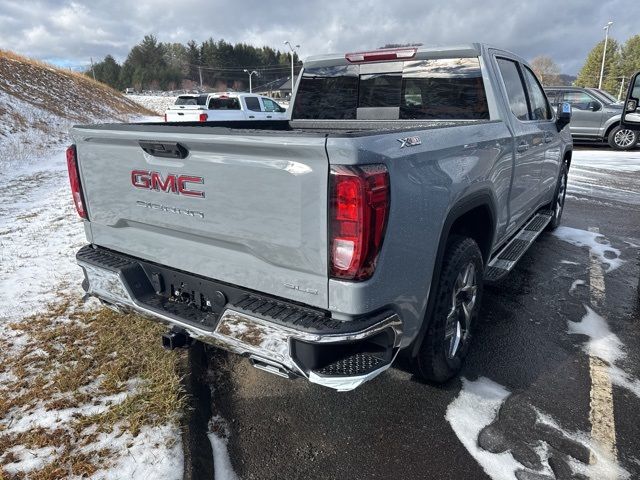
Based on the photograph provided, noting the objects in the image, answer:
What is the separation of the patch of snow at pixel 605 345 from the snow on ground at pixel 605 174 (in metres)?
5.48

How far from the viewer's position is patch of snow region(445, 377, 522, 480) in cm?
231

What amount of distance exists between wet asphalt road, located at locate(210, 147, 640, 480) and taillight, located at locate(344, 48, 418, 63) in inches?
87.7

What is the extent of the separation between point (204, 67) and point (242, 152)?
A: 11786 cm

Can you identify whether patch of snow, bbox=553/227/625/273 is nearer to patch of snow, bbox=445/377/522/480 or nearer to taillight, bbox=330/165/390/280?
patch of snow, bbox=445/377/522/480

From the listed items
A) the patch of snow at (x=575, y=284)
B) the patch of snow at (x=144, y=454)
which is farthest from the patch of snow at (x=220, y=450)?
the patch of snow at (x=575, y=284)

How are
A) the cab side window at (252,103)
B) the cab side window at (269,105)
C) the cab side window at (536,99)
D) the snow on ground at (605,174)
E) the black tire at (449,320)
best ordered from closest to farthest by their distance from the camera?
the black tire at (449,320) < the cab side window at (536,99) < the snow on ground at (605,174) < the cab side window at (252,103) < the cab side window at (269,105)

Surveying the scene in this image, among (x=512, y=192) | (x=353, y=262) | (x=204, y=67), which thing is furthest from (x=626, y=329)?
(x=204, y=67)

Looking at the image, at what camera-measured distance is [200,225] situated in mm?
2352

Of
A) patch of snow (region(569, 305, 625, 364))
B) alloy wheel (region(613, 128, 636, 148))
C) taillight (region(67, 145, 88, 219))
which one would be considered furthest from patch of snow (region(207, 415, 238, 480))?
alloy wheel (region(613, 128, 636, 148))

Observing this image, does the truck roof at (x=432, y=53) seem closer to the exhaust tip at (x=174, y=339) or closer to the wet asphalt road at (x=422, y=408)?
the wet asphalt road at (x=422, y=408)

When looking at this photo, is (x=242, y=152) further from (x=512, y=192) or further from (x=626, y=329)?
(x=626, y=329)

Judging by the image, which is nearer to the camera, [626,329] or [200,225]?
[200,225]

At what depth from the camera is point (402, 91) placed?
3.91 m

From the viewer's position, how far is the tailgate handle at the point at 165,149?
7.49 feet
